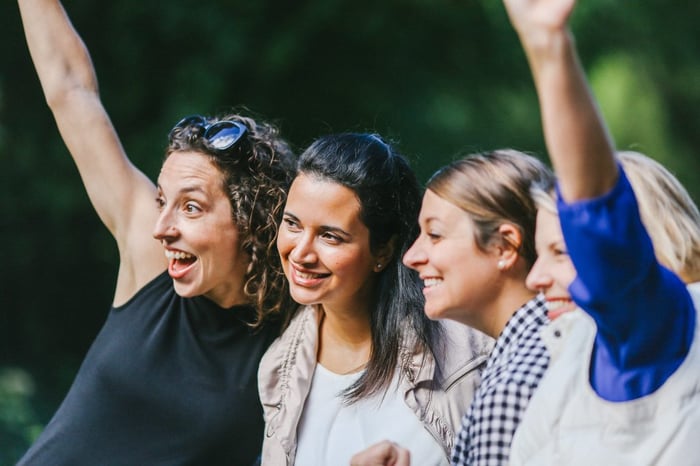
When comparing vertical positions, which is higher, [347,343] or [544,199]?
[544,199]

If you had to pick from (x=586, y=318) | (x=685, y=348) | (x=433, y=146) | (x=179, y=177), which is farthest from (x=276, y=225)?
(x=433, y=146)

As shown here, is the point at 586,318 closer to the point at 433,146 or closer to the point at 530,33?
the point at 530,33

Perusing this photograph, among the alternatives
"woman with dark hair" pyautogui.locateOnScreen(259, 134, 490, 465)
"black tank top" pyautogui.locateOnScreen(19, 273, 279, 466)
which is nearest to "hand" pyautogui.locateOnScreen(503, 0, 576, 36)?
"woman with dark hair" pyautogui.locateOnScreen(259, 134, 490, 465)

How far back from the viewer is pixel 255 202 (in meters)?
3.04

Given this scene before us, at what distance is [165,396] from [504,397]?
1.08 meters

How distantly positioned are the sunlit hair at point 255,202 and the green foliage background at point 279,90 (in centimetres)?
377

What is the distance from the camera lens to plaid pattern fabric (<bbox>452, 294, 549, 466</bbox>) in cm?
218

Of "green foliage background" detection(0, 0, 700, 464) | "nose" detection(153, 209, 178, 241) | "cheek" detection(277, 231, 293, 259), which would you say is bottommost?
"cheek" detection(277, 231, 293, 259)

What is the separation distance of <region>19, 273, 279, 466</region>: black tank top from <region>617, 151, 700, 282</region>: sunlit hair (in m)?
1.30

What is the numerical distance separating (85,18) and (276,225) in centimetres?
456

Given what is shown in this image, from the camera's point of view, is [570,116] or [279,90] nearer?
[570,116]

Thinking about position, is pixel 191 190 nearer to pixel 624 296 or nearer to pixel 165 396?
pixel 165 396

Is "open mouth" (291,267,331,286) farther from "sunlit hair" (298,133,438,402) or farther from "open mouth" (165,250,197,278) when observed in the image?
"open mouth" (165,250,197,278)

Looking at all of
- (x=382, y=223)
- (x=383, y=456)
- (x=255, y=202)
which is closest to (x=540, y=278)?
(x=383, y=456)
